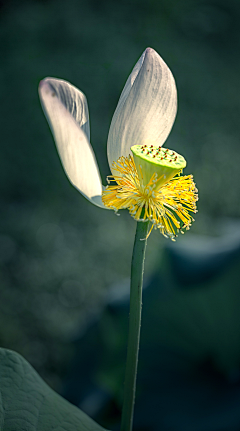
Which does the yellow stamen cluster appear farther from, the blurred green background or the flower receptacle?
the blurred green background

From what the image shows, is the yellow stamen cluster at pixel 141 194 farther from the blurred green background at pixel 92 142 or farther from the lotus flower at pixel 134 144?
the blurred green background at pixel 92 142

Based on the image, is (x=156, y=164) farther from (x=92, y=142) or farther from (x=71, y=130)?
(x=92, y=142)

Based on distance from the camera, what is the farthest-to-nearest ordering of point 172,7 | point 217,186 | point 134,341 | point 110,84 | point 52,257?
1. point 172,7
2. point 110,84
3. point 217,186
4. point 52,257
5. point 134,341

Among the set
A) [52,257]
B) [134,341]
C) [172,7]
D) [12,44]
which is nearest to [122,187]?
[134,341]

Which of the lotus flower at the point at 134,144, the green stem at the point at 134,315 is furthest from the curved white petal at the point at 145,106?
the green stem at the point at 134,315

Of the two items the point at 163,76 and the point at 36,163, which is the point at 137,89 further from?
the point at 36,163

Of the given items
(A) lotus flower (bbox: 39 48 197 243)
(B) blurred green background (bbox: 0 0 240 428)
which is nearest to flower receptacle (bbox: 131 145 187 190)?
(A) lotus flower (bbox: 39 48 197 243)

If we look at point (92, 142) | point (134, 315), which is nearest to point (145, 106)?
point (134, 315)
